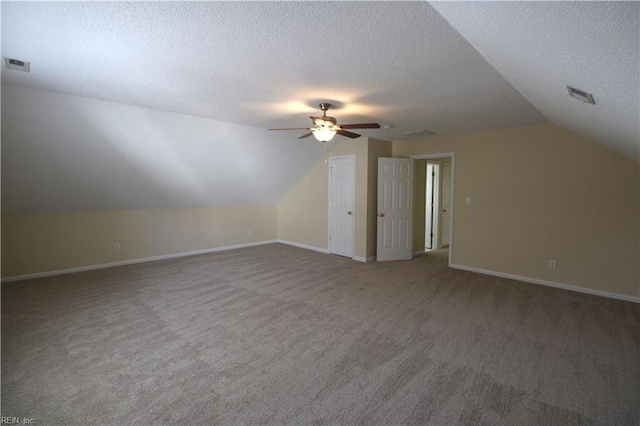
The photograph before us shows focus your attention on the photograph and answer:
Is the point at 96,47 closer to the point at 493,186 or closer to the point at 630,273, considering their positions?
the point at 493,186

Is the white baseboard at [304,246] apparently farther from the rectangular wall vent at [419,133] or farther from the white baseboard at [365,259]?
the rectangular wall vent at [419,133]

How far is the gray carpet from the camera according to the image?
193cm

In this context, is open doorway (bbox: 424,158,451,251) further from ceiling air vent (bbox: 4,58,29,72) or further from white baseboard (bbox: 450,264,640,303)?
ceiling air vent (bbox: 4,58,29,72)

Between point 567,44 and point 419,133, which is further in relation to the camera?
point 419,133

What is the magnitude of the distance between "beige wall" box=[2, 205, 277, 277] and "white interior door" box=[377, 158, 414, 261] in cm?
325

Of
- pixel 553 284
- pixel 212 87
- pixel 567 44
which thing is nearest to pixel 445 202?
pixel 553 284

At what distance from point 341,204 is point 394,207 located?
1.10 m

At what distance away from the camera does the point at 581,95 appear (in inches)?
78.4

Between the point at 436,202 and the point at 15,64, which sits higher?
the point at 15,64

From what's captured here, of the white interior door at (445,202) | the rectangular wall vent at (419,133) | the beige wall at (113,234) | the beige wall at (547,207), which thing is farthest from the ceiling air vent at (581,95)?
the beige wall at (113,234)

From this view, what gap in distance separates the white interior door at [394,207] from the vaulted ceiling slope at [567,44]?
135 inches

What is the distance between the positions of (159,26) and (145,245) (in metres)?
4.89

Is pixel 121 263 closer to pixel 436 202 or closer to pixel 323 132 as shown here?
pixel 323 132

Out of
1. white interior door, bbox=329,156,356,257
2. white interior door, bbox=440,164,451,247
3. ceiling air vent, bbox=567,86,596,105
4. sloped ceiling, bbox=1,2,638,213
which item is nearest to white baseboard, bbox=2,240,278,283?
sloped ceiling, bbox=1,2,638,213
